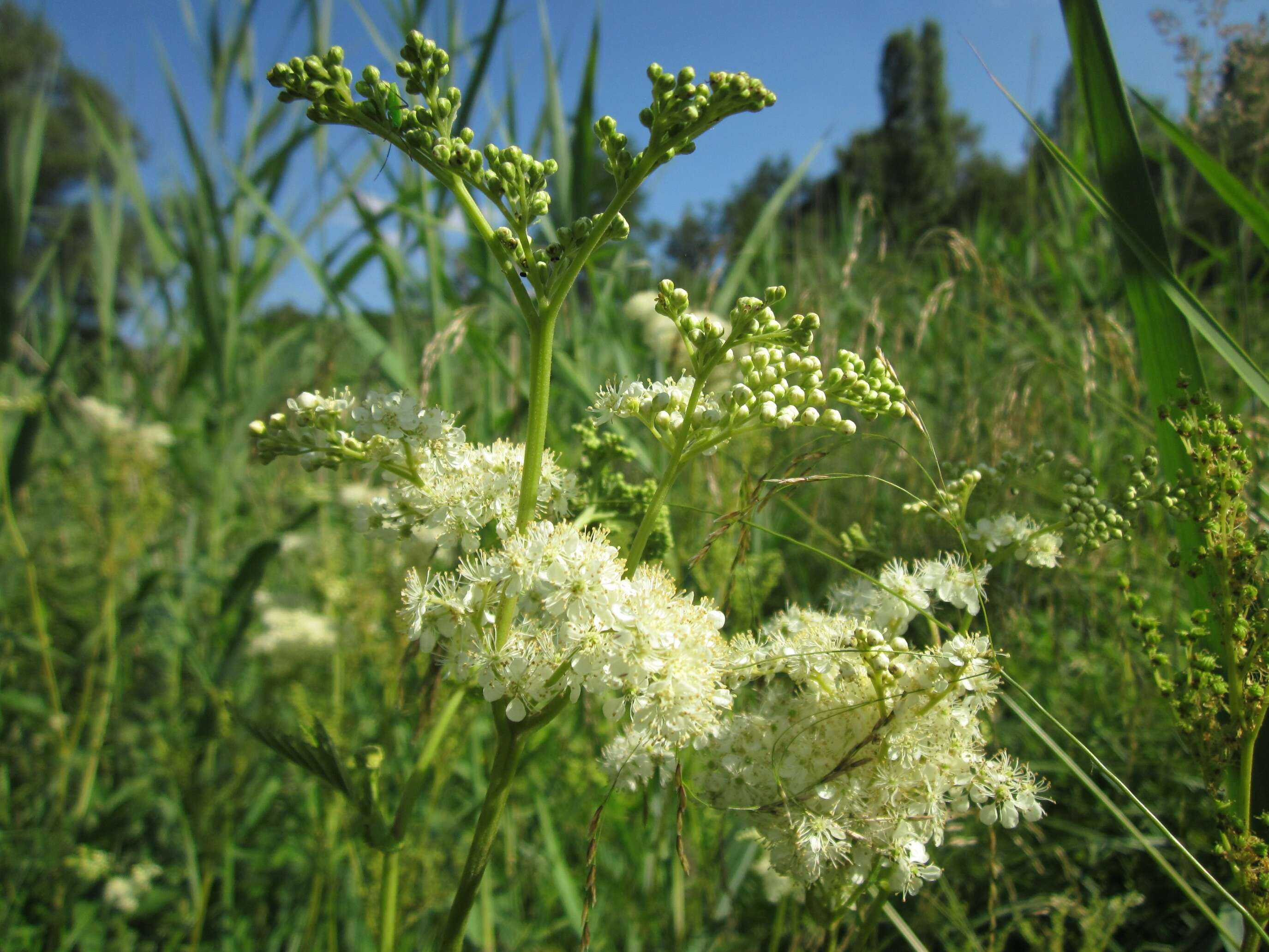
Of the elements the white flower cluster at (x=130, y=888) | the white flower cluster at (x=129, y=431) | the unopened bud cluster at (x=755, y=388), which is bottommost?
the white flower cluster at (x=130, y=888)

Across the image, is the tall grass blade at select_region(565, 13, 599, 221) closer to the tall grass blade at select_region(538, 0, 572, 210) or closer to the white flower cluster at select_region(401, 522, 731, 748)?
the tall grass blade at select_region(538, 0, 572, 210)

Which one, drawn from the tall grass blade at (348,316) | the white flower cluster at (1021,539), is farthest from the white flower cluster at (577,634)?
the tall grass blade at (348,316)

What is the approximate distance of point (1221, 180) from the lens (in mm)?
1244

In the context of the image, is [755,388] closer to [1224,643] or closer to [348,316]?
[1224,643]

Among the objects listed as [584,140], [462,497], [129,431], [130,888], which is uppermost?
[584,140]

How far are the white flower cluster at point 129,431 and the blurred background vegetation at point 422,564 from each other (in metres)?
0.02

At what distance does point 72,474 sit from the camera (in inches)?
120

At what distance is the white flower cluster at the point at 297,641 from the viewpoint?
2.69m

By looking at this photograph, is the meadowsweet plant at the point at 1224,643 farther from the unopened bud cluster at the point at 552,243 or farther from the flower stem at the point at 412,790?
the flower stem at the point at 412,790

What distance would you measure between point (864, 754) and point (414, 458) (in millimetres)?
718

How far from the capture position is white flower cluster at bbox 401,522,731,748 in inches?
33.8

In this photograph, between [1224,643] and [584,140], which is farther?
[584,140]

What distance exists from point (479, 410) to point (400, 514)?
1.64 meters

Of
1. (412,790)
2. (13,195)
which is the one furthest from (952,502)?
(13,195)
